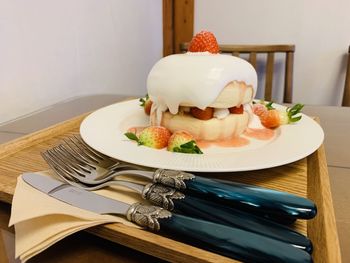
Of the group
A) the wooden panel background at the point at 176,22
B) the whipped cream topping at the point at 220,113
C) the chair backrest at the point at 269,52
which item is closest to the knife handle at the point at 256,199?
the whipped cream topping at the point at 220,113

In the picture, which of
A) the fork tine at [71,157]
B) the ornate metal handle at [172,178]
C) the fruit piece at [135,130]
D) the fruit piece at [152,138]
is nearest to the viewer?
the ornate metal handle at [172,178]

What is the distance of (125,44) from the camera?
1704 mm

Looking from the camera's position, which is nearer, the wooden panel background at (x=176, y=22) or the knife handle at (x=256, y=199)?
the knife handle at (x=256, y=199)

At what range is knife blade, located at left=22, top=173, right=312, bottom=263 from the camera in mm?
316

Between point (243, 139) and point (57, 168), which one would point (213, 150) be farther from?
point (57, 168)

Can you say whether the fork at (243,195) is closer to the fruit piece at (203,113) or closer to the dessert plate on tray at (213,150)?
the dessert plate on tray at (213,150)

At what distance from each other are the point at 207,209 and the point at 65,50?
1.00 meters

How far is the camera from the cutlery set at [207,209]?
0.33m

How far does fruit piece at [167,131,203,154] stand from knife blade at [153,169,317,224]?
6.2 inches

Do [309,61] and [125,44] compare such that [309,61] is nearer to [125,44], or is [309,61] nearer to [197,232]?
[125,44]

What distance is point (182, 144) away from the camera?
61cm

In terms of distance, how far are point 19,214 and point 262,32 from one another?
188 cm

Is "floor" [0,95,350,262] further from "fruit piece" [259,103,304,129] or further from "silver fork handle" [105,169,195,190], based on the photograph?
"silver fork handle" [105,169,195,190]

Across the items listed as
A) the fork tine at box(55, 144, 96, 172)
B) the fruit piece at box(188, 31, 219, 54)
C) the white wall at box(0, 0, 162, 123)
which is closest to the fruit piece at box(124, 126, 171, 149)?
the fork tine at box(55, 144, 96, 172)
